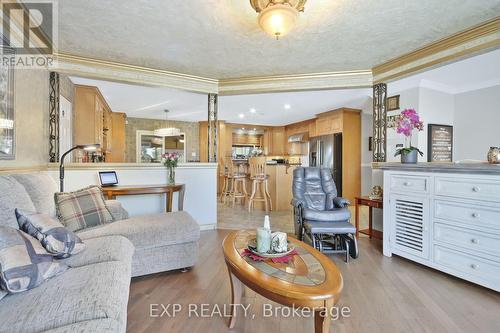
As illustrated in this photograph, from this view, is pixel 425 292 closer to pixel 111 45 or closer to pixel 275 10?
pixel 275 10

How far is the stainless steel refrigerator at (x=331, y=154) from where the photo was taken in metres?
5.45

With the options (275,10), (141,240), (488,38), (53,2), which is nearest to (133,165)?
(141,240)

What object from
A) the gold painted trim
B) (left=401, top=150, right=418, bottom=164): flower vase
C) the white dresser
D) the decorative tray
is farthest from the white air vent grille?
the gold painted trim

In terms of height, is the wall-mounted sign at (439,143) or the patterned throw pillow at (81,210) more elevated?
the wall-mounted sign at (439,143)

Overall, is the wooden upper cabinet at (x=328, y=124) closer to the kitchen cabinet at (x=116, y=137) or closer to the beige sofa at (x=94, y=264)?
the beige sofa at (x=94, y=264)

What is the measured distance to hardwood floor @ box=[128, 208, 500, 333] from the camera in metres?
1.57

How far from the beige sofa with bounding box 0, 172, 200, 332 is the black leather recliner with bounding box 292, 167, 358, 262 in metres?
1.28

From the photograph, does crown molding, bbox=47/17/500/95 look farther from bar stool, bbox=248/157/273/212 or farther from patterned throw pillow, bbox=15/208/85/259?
patterned throw pillow, bbox=15/208/85/259

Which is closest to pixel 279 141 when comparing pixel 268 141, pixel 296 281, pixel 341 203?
pixel 268 141

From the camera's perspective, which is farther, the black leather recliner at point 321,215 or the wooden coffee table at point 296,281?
the black leather recliner at point 321,215

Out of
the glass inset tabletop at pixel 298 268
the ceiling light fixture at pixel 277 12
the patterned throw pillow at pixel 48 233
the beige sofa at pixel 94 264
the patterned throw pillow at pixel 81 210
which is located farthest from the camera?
the patterned throw pillow at pixel 81 210

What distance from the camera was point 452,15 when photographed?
2131mm

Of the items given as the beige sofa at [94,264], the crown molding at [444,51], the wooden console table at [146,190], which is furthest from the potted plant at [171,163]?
the crown molding at [444,51]

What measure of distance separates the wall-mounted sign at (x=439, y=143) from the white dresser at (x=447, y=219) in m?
2.02
